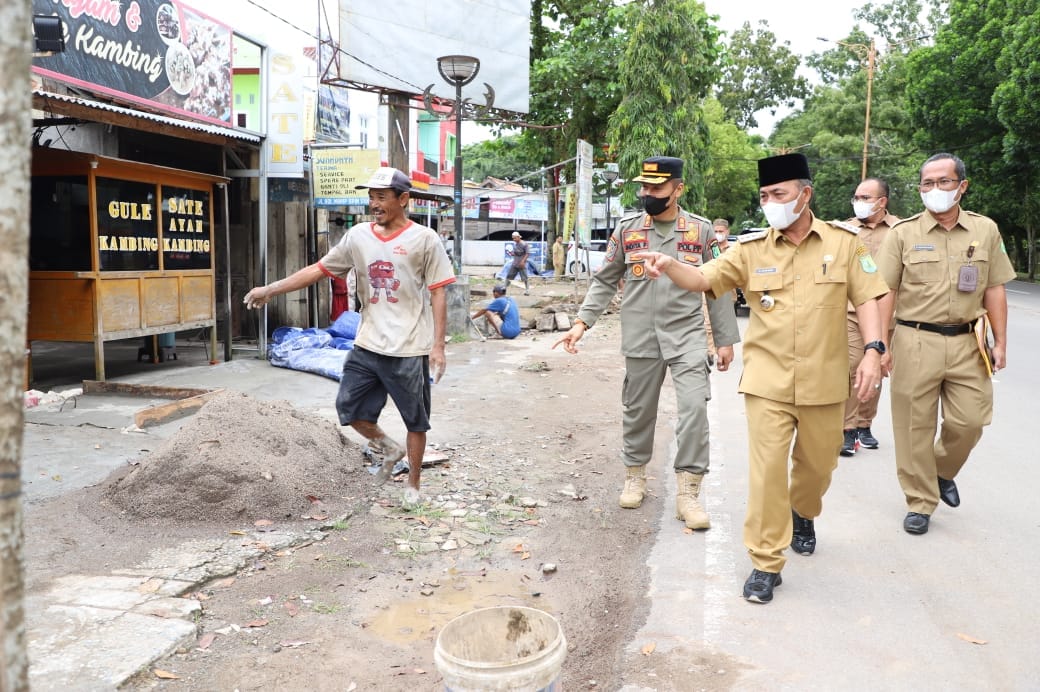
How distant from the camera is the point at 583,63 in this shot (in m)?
26.3

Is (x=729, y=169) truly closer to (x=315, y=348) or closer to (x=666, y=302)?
(x=315, y=348)

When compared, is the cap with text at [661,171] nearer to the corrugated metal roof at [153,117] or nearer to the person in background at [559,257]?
the corrugated metal roof at [153,117]

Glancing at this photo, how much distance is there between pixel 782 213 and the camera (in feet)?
13.0

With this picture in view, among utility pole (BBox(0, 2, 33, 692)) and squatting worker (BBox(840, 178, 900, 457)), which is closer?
utility pole (BBox(0, 2, 33, 692))

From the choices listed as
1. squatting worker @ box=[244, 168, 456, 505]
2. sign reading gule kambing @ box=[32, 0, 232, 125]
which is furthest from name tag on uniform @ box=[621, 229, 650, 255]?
sign reading gule kambing @ box=[32, 0, 232, 125]

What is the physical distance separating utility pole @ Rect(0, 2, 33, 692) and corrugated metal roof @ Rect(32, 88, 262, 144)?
6.18 metres

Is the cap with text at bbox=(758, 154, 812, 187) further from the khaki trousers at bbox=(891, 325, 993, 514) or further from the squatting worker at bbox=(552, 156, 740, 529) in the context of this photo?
the khaki trousers at bbox=(891, 325, 993, 514)

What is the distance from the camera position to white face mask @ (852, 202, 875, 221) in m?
6.51

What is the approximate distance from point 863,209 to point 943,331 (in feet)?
6.32

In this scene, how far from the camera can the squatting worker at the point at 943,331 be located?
4.84 meters

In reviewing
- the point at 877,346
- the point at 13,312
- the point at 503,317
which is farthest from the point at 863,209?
the point at 503,317

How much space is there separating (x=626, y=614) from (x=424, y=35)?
15.2 metres

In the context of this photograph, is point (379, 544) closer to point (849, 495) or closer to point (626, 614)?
point (626, 614)

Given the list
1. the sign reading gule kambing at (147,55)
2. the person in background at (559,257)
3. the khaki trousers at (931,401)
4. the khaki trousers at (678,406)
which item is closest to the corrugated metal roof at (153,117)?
the sign reading gule kambing at (147,55)
